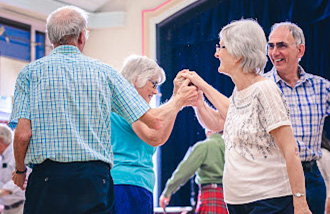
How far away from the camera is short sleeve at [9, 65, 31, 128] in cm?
185

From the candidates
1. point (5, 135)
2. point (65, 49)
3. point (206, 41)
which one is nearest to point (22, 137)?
point (65, 49)

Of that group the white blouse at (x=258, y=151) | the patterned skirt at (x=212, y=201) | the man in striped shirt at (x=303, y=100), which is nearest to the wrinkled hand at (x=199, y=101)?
the man in striped shirt at (x=303, y=100)

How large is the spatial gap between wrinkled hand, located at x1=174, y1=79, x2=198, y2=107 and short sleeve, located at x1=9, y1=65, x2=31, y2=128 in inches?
37.1

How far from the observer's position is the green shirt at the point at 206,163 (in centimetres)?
385

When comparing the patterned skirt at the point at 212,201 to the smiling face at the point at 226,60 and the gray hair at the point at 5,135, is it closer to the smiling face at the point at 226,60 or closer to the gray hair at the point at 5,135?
the smiling face at the point at 226,60

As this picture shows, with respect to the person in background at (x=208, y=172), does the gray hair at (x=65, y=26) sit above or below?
above

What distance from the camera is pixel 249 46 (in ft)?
6.66

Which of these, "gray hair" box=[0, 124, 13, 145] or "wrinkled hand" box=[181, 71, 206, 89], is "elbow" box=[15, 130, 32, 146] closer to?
"wrinkled hand" box=[181, 71, 206, 89]

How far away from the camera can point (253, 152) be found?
191cm

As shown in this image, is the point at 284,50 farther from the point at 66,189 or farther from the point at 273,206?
the point at 66,189

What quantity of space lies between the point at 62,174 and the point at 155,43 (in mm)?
5076

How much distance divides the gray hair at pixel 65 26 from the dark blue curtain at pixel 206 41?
4.07 m

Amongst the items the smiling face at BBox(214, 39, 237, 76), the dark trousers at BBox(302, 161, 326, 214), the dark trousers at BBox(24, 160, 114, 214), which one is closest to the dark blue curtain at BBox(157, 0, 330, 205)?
the dark trousers at BBox(302, 161, 326, 214)

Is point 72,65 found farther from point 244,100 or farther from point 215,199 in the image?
point 215,199
